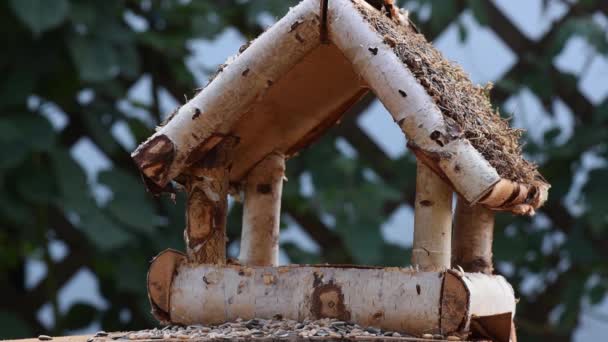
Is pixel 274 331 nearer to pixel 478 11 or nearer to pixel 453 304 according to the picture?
pixel 453 304

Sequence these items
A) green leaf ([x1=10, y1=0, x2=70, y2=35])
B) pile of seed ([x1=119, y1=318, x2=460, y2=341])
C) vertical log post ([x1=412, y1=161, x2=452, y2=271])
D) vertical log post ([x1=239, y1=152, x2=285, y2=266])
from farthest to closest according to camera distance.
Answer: green leaf ([x1=10, y1=0, x2=70, y2=35])
vertical log post ([x1=239, y1=152, x2=285, y2=266])
vertical log post ([x1=412, y1=161, x2=452, y2=271])
pile of seed ([x1=119, y1=318, x2=460, y2=341])

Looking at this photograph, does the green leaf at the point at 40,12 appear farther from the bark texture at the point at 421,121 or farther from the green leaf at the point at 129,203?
the bark texture at the point at 421,121

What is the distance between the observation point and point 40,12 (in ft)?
6.05

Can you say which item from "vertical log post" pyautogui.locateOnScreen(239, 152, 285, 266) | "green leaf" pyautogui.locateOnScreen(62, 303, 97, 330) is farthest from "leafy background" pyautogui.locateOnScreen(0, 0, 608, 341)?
"vertical log post" pyautogui.locateOnScreen(239, 152, 285, 266)

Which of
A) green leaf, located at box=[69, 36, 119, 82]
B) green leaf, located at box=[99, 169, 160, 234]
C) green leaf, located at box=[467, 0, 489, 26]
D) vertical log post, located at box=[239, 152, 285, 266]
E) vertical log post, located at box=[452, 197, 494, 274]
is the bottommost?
vertical log post, located at box=[452, 197, 494, 274]

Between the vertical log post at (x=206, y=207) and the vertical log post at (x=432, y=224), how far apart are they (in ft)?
0.71

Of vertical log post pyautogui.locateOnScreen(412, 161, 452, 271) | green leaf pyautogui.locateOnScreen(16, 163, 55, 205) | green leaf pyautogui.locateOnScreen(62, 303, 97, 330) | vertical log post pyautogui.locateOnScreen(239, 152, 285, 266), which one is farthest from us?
green leaf pyautogui.locateOnScreen(62, 303, 97, 330)

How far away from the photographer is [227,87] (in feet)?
3.24

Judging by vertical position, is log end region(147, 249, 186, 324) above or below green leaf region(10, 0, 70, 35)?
below

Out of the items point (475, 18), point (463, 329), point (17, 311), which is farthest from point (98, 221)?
point (463, 329)

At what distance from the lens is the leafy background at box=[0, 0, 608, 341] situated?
1.96 m

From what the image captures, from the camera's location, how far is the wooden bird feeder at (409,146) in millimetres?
900

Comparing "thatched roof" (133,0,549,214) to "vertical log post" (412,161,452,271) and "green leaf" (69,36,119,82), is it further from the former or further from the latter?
"green leaf" (69,36,119,82)

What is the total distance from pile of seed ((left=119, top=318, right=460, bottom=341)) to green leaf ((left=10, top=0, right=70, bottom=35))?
1024 mm
